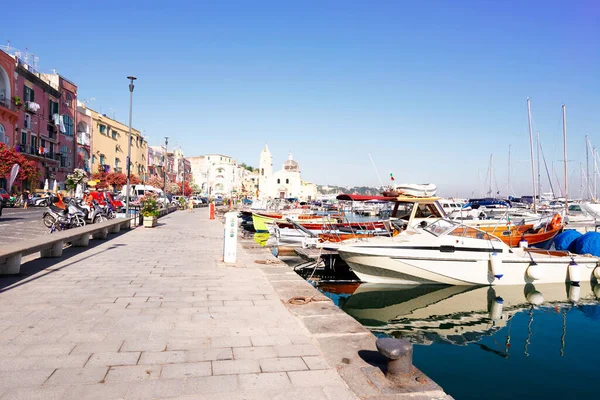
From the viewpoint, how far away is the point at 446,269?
11664 mm

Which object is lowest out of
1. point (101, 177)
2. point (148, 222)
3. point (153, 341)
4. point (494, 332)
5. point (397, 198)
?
point (494, 332)

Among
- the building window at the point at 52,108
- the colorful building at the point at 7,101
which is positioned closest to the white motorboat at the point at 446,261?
the colorful building at the point at 7,101

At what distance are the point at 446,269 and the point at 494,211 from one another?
2776 cm

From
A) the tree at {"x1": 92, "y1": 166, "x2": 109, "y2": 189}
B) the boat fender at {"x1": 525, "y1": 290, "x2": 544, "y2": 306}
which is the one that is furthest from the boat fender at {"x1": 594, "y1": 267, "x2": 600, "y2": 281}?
the tree at {"x1": 92, "y1": 166, "x2": 109, "y2": 189}

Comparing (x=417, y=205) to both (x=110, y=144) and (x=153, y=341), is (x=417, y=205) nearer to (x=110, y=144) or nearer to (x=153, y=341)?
(x=153, y=341)

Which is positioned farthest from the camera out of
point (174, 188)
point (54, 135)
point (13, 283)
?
point (174, 188)

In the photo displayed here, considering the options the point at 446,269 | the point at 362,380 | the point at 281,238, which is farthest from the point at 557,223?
the point at 362,380

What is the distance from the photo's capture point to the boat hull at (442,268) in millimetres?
11500

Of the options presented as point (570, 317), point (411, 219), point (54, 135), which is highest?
point (54, 135)

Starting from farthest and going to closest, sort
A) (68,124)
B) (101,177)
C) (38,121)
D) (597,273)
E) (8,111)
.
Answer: (101,177) < (68,124) < (38,121) < (8,111) < (597,273)

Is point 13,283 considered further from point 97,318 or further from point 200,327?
point 200,327

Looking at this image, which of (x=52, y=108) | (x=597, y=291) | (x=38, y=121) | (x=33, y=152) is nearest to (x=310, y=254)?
(x=597, y=291)

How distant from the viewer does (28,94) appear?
126ft

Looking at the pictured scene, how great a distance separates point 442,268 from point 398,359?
27.6 feet
